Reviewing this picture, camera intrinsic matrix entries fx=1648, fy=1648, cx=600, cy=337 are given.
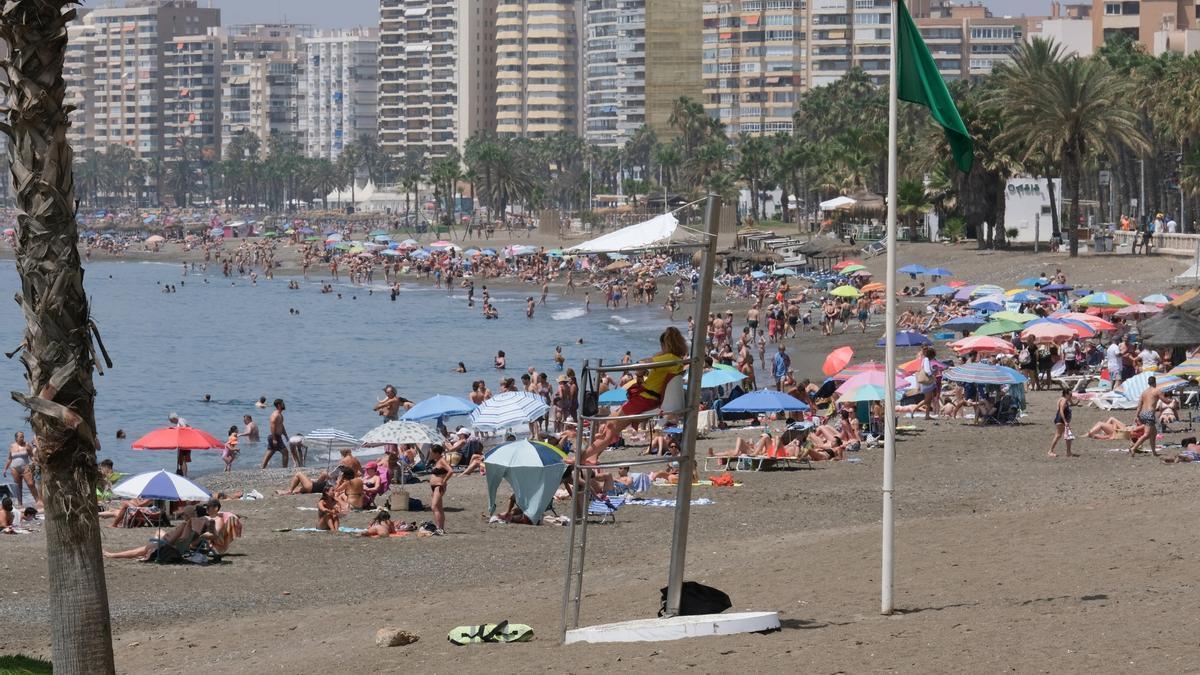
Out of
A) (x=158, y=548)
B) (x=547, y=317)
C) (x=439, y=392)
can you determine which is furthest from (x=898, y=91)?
(x=547, y=317)

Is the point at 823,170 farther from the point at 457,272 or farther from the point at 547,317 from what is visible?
the point at 547,317

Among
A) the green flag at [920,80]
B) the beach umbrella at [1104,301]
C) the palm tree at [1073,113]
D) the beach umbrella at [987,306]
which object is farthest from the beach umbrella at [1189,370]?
the palm tree at [1073,113]

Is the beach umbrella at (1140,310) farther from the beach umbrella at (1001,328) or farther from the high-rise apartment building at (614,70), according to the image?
the high-rise apartment building at (614,70)

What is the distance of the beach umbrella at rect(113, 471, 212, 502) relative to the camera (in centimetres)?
1811

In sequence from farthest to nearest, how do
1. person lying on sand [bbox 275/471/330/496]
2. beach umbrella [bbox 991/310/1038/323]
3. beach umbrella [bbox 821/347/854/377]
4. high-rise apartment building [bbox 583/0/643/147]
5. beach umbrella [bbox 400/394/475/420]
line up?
high-rise apartment building [bbox 583/0/643/147] < beach umbrella [bbox 991/310/1038/323] < beach umbrella [bbox 821/347/854/377] < beach umbrella [bbox 400/394/475/420] < person lying on sand [bbox 275/471/330/496]

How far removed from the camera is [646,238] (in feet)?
34.4

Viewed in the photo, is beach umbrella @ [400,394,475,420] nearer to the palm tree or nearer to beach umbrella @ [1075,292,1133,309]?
beach umbrella @ [1075,292,1133,309]

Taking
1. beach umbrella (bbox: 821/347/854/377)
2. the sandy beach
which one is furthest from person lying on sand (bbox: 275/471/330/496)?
beach umbrella (bbox: 821/347/854/377)

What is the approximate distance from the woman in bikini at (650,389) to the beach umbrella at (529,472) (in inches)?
327

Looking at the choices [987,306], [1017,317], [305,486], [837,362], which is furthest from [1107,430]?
[987,306]

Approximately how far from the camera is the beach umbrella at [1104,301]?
3756 cm

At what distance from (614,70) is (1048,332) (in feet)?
512

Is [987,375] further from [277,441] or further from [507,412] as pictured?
[277,441]

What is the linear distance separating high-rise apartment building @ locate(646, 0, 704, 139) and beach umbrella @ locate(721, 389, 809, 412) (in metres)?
145
